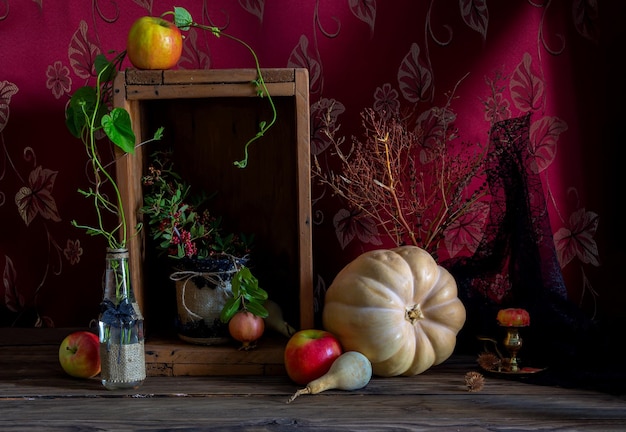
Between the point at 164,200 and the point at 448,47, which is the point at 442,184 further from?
the point at 164,200

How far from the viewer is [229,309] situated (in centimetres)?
117

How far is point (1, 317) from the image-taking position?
1521 millimetres

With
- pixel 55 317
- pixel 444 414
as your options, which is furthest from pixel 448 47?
pixel 55 317

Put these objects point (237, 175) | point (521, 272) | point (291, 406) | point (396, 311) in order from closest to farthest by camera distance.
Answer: point (291, 406) < point (396, 311) < point (521, 272) < point (237, 175)

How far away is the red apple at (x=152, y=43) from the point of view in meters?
1.12

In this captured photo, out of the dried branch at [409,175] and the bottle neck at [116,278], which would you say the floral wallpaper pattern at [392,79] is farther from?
the bottle neck at [116,278]

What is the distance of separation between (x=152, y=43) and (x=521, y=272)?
2.61ft

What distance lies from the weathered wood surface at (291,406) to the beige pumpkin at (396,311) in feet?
0.18

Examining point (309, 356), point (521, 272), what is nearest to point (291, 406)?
point (309, 356)

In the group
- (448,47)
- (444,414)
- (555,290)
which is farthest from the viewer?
(448,47)

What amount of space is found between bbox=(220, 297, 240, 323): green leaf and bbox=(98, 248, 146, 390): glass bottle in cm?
14

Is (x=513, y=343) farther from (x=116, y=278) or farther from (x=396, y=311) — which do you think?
(x=116, y=278)

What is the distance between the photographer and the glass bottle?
3.59 feet

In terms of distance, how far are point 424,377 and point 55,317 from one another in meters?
0.88
